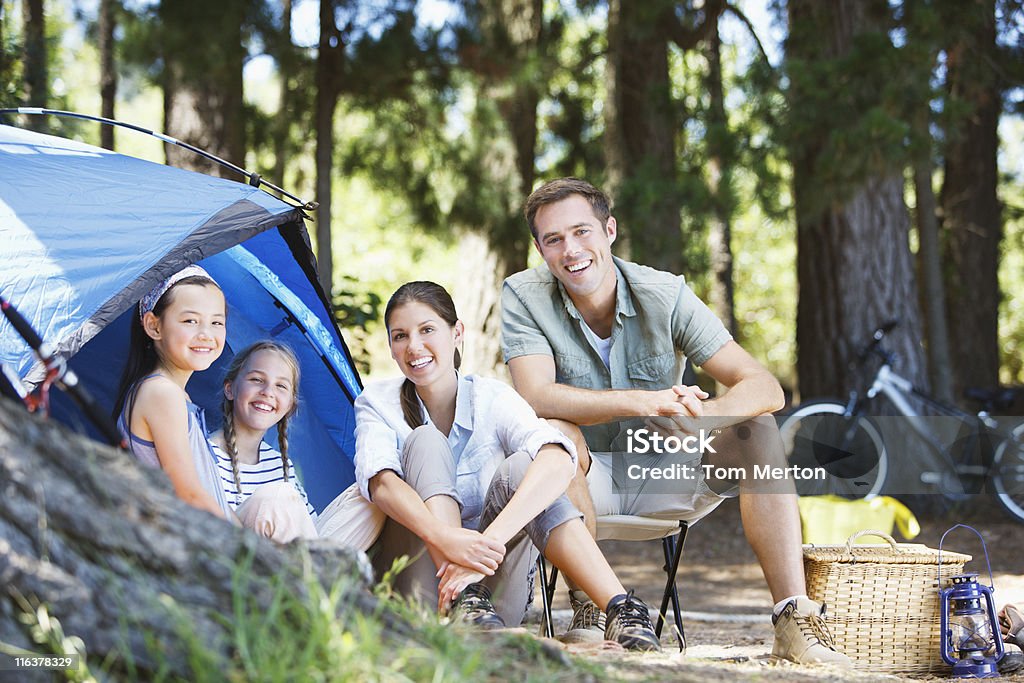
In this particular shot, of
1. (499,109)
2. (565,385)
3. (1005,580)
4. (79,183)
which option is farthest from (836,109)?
(79,183)

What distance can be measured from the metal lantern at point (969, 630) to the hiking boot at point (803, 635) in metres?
0.36

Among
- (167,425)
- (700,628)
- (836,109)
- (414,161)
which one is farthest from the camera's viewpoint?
(414,161)

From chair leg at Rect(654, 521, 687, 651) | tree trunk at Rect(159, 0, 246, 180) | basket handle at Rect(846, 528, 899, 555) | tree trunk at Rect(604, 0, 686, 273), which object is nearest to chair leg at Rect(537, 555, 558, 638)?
chair leg at Rect(654, 521, 687, 651)

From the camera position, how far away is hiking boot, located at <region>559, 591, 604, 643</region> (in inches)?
100

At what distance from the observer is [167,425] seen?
96.6 inches

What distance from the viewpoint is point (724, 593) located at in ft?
16.1

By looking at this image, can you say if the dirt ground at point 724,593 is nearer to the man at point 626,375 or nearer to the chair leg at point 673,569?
the chair leg at point 673,569

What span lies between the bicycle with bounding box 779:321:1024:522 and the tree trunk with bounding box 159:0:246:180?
3.38 metres

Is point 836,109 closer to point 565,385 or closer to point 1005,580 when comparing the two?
point 1005,580

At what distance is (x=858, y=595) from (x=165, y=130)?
15.2 feet

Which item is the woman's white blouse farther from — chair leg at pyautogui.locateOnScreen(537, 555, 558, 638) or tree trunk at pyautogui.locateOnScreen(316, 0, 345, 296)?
tree trunk at pyautogui.locateOnScreen(316, 0, 345, 296)

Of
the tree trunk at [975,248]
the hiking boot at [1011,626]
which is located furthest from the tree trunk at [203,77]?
the tree trunk at [975,248]

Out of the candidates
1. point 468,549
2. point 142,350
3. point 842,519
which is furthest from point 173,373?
point 842,519

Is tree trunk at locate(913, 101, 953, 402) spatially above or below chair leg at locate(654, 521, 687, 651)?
above
